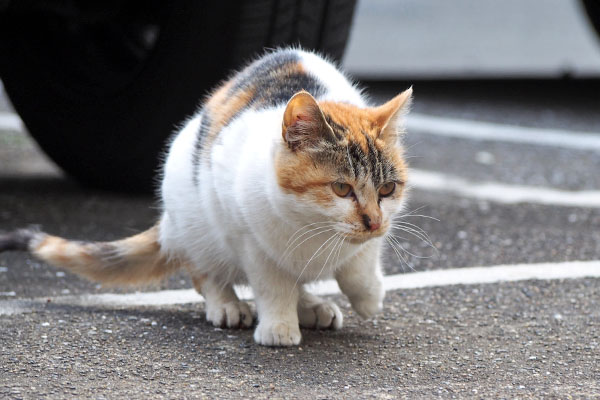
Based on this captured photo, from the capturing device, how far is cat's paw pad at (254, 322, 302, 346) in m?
2.91

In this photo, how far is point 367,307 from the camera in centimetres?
308

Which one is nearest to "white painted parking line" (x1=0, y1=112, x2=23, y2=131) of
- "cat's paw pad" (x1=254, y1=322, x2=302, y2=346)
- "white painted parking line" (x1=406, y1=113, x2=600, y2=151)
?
"white painted parking line" (x1=406, y1=113, x2=600, y2=151)

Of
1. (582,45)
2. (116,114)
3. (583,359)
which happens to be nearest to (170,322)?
(583,359)

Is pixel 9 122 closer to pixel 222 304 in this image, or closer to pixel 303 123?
pixel 222 304

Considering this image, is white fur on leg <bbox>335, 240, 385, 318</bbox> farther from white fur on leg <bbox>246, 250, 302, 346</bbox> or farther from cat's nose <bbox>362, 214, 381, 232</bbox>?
cat's nose <bbox>362, 214, 381, 232</bbox>

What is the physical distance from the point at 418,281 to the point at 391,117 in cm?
101

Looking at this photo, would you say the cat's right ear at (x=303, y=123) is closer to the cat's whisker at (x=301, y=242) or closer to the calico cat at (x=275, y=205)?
the calico cat at (x=275, y=205)

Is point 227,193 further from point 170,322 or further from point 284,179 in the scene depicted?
point 170,322

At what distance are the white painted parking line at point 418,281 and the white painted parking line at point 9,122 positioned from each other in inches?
137

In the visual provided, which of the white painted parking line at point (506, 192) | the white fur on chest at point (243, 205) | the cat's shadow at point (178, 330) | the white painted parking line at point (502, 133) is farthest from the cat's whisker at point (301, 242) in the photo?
the white painted parking line at point (502, 133)

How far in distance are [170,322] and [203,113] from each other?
80 cm

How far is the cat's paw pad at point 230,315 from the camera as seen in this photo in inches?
123

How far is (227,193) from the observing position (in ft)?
9.73

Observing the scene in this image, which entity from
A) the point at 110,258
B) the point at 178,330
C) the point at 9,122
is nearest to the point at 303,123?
the point at 178,330
